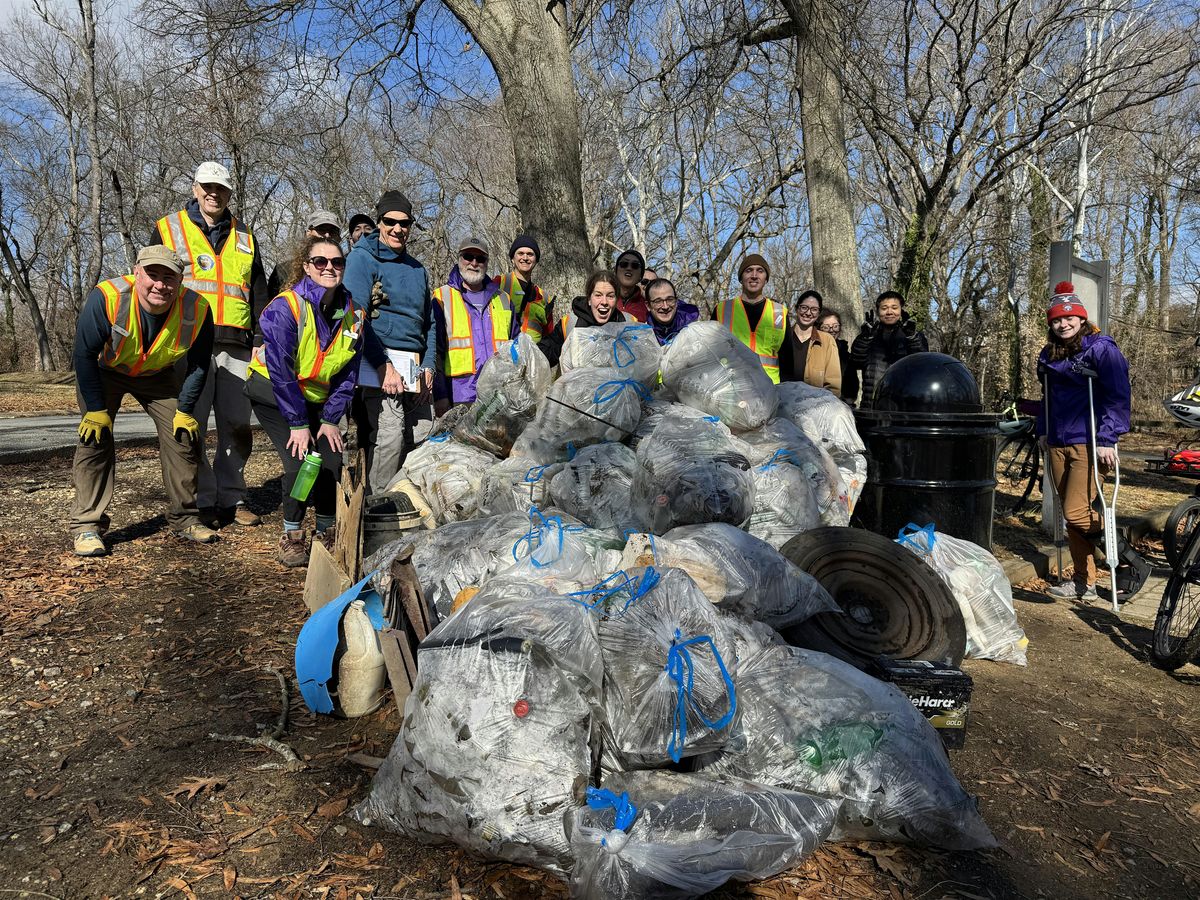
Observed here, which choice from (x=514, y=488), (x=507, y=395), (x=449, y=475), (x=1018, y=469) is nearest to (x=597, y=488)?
(x=514, y=488)

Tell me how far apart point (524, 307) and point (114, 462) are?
2.66 metres

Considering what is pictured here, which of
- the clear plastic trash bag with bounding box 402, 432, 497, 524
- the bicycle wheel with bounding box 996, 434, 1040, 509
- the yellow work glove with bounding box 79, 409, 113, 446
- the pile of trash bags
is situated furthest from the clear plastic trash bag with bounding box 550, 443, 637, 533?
the bicycle wheel with bounding box 996, 434, 1040, 509

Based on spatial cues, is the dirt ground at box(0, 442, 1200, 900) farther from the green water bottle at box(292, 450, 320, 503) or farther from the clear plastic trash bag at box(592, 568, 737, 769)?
the green water bottle at box(292, 450, 320, 503)

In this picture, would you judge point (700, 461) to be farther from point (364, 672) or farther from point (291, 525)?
point (291, 525)

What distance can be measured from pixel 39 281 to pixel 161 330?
40447 mm

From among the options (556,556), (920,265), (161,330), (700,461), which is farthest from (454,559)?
(920,265)

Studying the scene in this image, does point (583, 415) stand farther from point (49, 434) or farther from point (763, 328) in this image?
point (49, 434)

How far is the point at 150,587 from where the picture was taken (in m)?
4.11

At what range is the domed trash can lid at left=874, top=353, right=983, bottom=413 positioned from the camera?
4.61 meters

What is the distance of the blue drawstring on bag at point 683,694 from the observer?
227 centimetres

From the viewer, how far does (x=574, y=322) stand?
17.7ft

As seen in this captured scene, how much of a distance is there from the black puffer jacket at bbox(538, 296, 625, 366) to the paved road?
18.2 ft

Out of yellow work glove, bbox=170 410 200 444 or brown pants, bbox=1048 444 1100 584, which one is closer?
yellow work glove, bbox=170 410 200 444

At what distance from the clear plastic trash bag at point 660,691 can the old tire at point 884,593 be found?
1.08m
